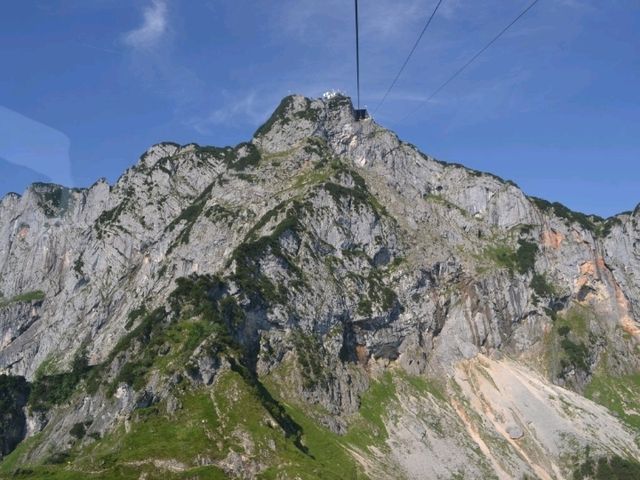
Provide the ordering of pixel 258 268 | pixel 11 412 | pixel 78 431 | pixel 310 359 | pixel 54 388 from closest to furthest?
1. pixel 78 431
2. pixel 310 359
3. pixel 258 268
4. pixel 11 412
5. pixel 54 388

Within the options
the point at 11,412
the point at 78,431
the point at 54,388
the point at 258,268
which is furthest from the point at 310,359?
the point at 11,412

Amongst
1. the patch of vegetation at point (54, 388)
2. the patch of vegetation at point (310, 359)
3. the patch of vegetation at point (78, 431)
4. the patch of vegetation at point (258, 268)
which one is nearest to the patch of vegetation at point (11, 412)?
the patch of vegetation at point (54, 388)

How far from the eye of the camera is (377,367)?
625ft

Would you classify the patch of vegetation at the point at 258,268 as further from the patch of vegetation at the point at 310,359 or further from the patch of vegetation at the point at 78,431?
the patch of vegetation at the point at 78,431

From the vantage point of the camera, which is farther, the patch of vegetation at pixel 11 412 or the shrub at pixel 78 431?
the patch of vegetation at pixel 11 412

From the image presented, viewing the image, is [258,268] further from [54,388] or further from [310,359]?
[54,388]

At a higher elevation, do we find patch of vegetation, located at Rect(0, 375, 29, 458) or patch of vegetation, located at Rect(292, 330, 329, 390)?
patch of vegetation, located at Rect(292, 330, 329, 390)

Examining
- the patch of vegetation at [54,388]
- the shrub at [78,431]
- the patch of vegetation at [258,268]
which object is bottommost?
the shrub at [78,431]

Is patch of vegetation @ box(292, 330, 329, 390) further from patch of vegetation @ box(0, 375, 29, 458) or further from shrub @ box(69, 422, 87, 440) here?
patch of vegetation @ box(0, 375, 29, 458)

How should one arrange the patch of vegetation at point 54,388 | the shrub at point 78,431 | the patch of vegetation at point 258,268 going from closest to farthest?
the shrub at point 78,431, the patch of vegetation at point 258,268, the patch of vegetation at point 54,388

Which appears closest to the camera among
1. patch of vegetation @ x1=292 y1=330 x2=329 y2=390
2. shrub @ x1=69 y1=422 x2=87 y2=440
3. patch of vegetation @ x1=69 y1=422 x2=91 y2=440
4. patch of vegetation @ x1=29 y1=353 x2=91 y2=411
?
patch of vegetation @ x1=69 y1=422 x2=91 y2=440

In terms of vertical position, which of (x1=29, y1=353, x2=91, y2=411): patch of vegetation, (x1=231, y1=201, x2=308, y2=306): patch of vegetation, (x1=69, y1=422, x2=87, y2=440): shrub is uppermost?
(x1=231, y1=201, x2=308, y2=306): patch of vegetation

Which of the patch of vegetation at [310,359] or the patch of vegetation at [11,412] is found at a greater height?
the patch of vegetation at [310,359]

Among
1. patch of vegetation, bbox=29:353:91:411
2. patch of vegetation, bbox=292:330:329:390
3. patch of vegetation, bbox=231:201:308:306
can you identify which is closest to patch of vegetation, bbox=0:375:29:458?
patch of vegetation, bbox=29:353:91:411
